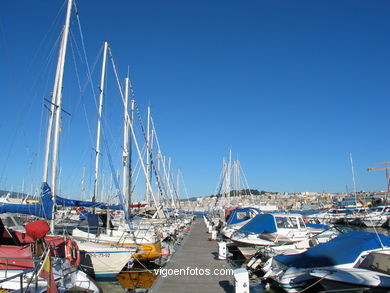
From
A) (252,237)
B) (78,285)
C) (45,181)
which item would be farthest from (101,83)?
(78,285)

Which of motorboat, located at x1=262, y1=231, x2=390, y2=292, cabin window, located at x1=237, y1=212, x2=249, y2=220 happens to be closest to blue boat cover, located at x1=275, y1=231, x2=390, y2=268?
motorboat, located at x1=262, y1=231, x2=390, y2=292

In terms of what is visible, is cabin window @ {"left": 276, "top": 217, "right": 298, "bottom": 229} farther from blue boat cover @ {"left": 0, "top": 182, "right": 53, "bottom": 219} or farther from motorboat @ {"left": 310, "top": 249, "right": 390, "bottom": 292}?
blue boat cover @ {"left": 0, "top": 182, "right": 53, "bottom": 219}

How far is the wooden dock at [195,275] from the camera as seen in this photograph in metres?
10.8

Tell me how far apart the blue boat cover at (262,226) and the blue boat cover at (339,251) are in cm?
656

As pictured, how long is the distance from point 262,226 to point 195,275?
7201mm

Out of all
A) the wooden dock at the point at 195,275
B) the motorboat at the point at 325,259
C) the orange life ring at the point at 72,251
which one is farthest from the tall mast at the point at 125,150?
the motorboat at the point at 325,259

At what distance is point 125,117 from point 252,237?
13907 millimetres

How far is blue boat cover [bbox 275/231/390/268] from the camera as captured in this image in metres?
10.4

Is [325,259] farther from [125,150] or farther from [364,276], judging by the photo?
[125,150]

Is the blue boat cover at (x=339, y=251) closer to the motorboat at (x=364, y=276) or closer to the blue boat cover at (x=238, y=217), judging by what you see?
the motorboat at (x=364, y=276)

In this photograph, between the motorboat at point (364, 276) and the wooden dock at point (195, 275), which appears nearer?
the motorboat at point (364, 276)

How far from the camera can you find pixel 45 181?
14.9m

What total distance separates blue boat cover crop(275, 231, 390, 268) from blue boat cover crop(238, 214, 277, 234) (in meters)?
6.56

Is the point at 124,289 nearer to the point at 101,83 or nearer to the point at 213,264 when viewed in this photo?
the point at 213,264
